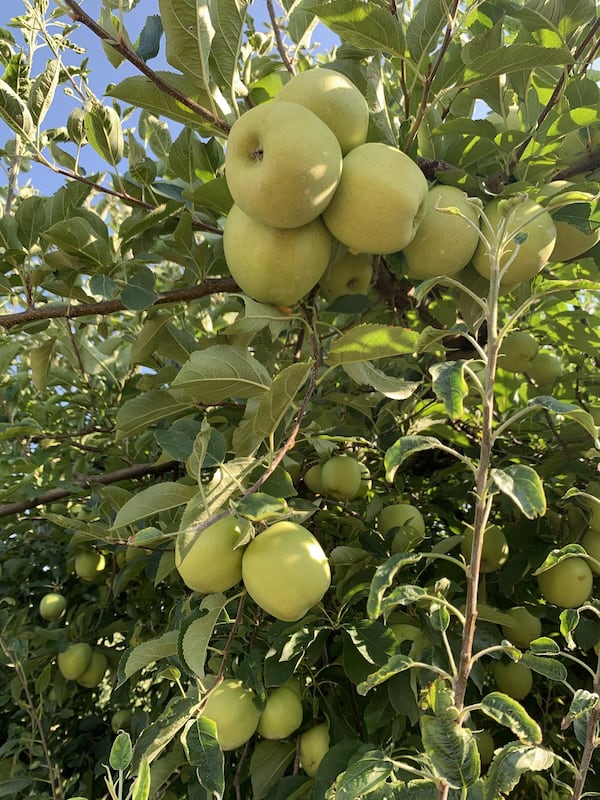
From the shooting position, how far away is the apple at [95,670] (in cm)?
201

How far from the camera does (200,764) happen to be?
0.81m

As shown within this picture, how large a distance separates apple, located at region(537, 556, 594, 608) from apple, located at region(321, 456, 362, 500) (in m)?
0.50

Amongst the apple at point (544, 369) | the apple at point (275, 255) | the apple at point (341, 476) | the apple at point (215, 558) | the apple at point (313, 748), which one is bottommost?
the apple at point (313, 748)

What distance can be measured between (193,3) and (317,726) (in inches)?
58.2

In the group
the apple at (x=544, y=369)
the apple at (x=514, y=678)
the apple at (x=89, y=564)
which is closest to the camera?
the apple at (x=514, y=678)

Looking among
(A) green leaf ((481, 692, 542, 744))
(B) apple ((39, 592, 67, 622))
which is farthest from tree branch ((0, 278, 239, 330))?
(B) apple ((39, 592, 67, 622))

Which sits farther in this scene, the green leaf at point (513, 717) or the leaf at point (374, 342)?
the leaf at point (374, 342)

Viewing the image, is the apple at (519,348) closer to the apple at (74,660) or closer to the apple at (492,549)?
the apple at (492,549)

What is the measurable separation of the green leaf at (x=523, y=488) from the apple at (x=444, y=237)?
57 cm

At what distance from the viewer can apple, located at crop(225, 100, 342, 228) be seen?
0.87 metres

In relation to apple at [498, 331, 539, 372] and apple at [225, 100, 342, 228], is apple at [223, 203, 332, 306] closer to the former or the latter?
apple at [225, 100, 342, 228]

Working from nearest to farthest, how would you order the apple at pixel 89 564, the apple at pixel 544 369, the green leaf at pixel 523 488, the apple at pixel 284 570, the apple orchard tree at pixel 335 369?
the green leaf at pixel 523 488 < the apple orchard tree at pixel 335 369 < the apple at pixel 284 570 < the apple at pixel 544 369 < the apple at pixel 89 564

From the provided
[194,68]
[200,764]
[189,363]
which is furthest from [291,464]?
[194,68]

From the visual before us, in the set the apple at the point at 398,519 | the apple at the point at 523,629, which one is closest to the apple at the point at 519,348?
the apple at the point at 398,519
